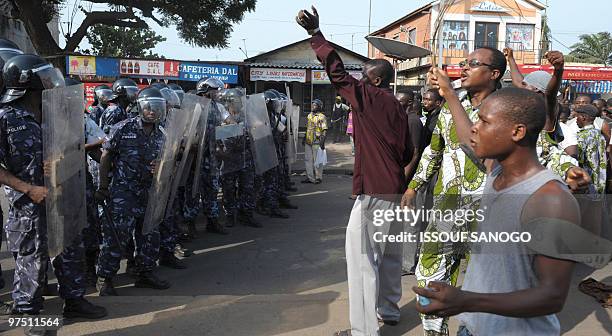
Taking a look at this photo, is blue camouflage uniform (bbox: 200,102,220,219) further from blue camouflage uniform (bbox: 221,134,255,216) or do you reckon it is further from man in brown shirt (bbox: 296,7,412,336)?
man in brown shirt (bbox: 296,7,412,336)

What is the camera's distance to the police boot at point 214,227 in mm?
6880

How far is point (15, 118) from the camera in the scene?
3422 millimetres

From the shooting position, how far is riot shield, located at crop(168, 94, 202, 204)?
502 centimetres

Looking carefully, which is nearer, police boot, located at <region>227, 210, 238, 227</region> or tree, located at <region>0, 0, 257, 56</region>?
police boot, located at <region>227, 210, 238, 227</region>

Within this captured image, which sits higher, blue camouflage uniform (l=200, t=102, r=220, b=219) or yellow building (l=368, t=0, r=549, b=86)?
yellow building (l=368, t=0, r=549, b=86)

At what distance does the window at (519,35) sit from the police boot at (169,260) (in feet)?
95.8

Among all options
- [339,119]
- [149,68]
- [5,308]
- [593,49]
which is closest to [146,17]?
[149,68]

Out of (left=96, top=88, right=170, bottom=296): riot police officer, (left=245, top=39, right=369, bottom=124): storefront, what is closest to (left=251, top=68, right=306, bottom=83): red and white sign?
(left=245, top=39, right=369, bottom=124): storefront

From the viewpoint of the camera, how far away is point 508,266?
162 centimetres

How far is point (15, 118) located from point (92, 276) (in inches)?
76.9


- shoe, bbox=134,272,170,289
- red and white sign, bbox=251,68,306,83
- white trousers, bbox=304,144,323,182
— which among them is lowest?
shoe, bbox=134,272,170,289

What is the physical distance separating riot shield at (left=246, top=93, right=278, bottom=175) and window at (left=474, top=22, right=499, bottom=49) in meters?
25.9

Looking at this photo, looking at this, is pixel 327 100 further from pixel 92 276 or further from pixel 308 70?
pixel 92 276

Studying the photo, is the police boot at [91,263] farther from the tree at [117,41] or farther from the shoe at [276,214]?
the tree at [117,41]
